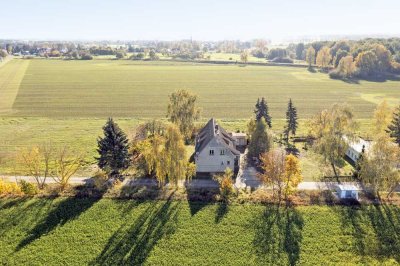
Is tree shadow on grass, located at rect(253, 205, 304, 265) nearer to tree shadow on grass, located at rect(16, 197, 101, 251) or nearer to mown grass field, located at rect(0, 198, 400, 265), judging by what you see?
mown grass field, located at rect(0, 198, 400, 265)

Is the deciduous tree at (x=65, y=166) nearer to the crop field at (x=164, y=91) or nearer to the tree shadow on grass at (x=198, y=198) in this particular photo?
the tree shadow on grass at (x=198, y=198)

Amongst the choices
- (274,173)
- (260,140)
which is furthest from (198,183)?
(260,140)

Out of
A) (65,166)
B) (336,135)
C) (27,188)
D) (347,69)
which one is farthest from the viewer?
(347,69)

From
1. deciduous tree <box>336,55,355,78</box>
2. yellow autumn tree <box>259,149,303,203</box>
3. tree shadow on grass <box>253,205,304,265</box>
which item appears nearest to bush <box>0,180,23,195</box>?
tree shadow on grass <box>253,205,304,265</box>

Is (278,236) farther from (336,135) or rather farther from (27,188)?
(27,188)

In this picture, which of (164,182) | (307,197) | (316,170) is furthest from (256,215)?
(316,170)

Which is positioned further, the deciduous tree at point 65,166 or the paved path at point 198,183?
the paved path at point 198,183

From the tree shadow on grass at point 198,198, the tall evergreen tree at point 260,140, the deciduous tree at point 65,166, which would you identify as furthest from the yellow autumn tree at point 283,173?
the deciduous tree at point 65,166
